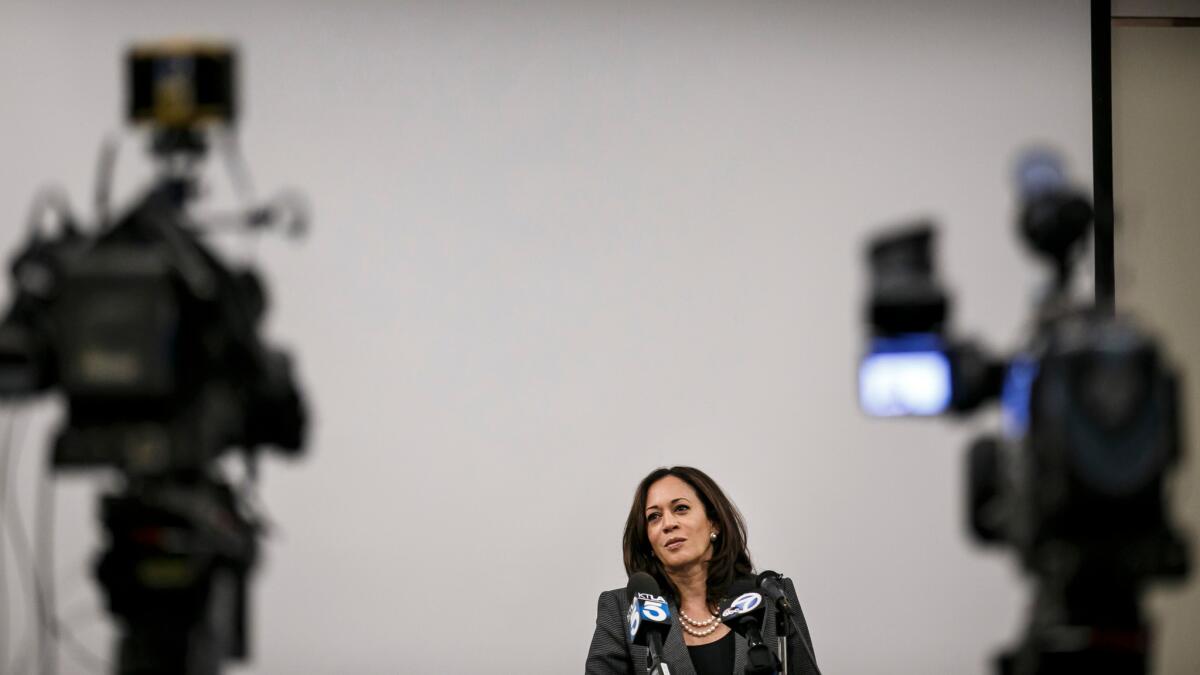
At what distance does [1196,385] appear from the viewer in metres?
4.22

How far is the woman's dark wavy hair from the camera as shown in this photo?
318 centimetres

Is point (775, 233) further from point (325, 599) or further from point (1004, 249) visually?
point (325, 599)

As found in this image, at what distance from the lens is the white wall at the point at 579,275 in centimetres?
373

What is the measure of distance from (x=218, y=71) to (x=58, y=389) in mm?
469

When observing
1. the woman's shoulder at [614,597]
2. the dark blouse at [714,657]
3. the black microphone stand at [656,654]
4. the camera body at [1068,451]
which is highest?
the camera body at [1068,451]

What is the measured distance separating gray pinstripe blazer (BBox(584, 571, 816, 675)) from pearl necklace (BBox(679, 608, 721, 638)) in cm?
3

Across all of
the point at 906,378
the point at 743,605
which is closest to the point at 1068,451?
the point at 906,378

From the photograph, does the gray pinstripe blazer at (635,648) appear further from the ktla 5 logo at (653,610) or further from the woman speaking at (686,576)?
the ktla 5 logo at (653,610)

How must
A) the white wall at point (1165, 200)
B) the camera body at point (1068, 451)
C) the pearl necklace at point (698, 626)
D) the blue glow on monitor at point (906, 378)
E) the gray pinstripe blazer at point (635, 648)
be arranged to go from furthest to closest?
the white wall at point (1165, 200)
the pearl necklace at point (698, 626)
the gray pinstripe blazer at point (635, 648)
the blue glow on monitor at point (906, 378)
the camera body at point (1068, 451)

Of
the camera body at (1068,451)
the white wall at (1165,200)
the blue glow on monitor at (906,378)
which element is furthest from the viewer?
the white wall at (1165,200)

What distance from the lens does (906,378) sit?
1.62 metres

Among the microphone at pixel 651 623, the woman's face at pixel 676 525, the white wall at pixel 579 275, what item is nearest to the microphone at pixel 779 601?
the microphone at pixel 651 623

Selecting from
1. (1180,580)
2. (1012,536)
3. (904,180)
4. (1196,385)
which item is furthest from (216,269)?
(1196,385)

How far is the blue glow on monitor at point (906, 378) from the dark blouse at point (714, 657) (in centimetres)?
155
